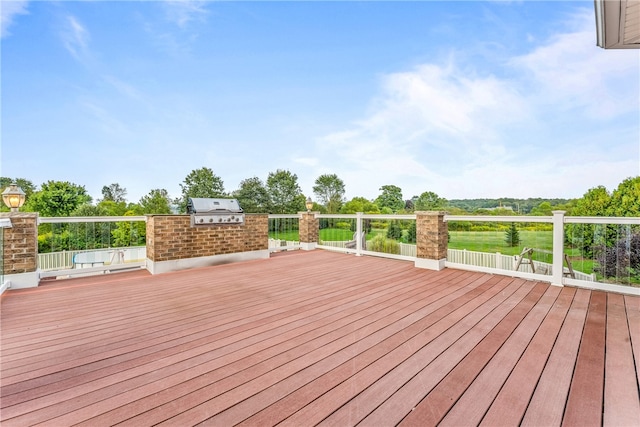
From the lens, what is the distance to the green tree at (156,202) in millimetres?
22048

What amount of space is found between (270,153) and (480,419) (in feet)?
68.3

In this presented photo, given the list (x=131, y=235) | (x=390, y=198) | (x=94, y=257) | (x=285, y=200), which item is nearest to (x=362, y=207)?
(x=390, y=198)

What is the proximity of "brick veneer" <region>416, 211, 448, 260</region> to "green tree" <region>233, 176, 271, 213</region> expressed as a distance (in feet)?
71.5

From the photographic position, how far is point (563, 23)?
7062 millimetres

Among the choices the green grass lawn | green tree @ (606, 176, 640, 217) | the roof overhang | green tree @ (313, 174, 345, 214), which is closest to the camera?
the roof overhang

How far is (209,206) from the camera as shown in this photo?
523 centimetres

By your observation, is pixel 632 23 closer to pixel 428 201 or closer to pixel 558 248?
pixel 558 248

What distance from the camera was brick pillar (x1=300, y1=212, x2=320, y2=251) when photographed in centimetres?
705

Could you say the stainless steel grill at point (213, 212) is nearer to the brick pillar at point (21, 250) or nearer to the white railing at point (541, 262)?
the brick pillar at point (21, 250)

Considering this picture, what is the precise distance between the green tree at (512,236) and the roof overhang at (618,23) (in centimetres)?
266

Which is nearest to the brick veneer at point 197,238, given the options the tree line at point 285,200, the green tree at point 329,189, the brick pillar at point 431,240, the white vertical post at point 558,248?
the brick pillar at point 431,240

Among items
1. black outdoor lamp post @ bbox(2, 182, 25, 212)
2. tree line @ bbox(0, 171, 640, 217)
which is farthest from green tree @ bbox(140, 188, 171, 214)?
black outdoor lamp post @ bbox(2, 182, 25, 212)

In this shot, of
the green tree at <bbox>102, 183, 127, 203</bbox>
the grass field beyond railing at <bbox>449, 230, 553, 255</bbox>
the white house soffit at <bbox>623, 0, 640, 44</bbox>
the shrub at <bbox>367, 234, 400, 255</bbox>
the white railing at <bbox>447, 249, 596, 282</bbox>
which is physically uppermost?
the green tree at <bbox>102, 183, 127, 203</bbox>

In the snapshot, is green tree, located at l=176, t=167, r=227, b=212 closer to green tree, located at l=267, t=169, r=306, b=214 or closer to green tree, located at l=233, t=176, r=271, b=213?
green tree, located at l=233, t=176, r=271, b=213
